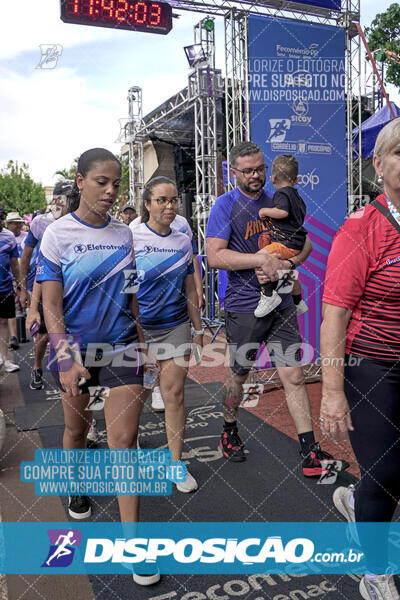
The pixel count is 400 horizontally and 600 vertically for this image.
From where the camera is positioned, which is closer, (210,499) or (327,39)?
(210,499)

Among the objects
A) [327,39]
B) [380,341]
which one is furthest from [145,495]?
[327,39]

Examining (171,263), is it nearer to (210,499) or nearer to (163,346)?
(163,346)

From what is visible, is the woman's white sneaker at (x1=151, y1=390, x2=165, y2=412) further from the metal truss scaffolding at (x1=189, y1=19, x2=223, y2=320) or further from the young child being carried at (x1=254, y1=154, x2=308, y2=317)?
the metal truss scaffolding at (x1=189, y1=19, x2=223, y2=320)

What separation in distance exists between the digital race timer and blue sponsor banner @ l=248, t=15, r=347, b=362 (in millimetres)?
3205

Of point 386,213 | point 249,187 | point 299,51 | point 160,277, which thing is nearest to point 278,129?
point 299,51

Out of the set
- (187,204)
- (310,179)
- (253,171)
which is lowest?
(253,171)

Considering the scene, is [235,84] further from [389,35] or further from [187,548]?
[389,35]

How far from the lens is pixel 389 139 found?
1.83 meters

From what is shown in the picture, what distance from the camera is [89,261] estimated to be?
7.90 feet

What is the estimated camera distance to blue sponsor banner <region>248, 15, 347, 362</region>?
550 cm

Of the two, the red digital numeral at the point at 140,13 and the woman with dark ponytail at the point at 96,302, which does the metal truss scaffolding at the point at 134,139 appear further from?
the woman with dark ponytail at the point at 96,302

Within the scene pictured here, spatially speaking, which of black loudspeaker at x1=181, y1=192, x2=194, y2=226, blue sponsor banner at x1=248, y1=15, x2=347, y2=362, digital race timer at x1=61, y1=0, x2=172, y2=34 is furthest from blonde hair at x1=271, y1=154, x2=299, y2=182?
black loudspeaker at x1=181, y1=192, x2=194, y2=226

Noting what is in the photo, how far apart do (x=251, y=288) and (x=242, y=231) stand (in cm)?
39

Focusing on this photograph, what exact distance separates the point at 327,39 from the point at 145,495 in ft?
16.9
